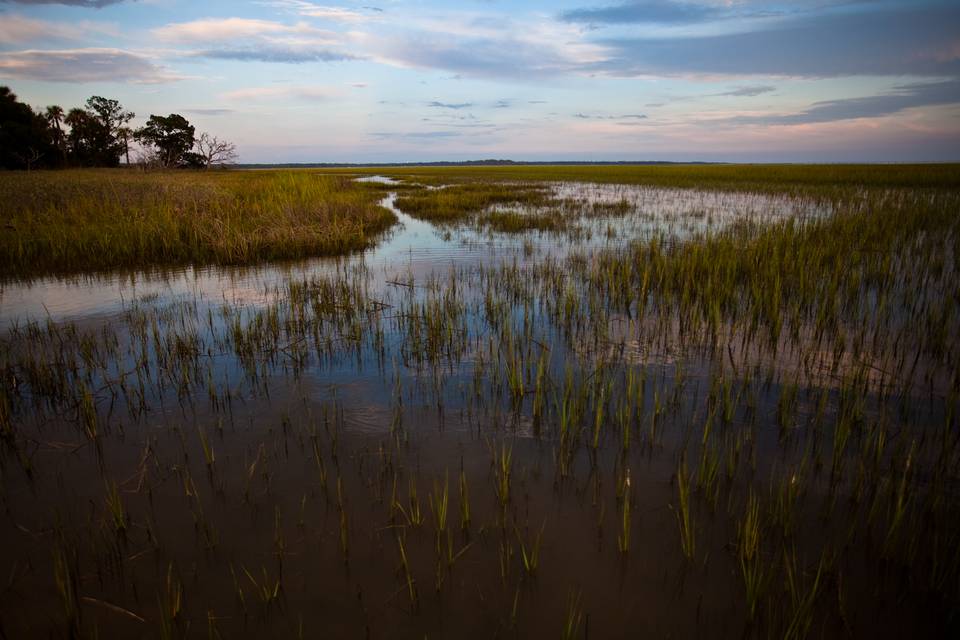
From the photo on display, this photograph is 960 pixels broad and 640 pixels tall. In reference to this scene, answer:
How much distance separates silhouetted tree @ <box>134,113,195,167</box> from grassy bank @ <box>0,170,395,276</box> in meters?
50.6

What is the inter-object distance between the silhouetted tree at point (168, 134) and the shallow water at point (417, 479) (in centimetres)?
6214

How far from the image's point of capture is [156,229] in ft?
34.7

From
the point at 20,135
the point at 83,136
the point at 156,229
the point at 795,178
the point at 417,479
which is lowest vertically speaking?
the point at 417,479

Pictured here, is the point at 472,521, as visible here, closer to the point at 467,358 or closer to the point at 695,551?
the point at 695,551

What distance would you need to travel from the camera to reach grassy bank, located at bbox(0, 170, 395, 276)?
9375 millimetres

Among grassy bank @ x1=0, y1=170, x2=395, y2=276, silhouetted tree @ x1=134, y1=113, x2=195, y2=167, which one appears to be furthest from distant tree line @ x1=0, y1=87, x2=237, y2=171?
grassy bank @ x1=0, y1=170, x2=395, y2=276

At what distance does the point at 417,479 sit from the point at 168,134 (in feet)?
229

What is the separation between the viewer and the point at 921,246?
28.8ft

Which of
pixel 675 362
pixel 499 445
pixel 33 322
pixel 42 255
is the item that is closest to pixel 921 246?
pixel 675 362

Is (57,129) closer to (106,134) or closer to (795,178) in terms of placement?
(106,134)

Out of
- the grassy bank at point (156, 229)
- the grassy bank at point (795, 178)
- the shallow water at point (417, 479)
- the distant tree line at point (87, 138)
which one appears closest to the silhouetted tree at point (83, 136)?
the distant tree line at point (87, 138)

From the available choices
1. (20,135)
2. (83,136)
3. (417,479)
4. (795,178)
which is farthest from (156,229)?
(83,136)

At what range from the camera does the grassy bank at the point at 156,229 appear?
9.38 metres

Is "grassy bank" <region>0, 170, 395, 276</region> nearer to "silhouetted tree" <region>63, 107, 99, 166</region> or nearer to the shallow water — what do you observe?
the shallow water
